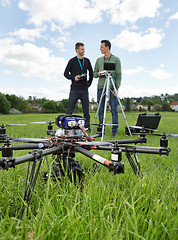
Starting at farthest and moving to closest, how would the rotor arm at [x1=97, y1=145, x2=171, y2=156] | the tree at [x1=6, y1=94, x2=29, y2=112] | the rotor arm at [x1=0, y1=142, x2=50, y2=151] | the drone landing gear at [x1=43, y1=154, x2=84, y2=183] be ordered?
the tree at [x1=6, y1=94, x2=29, y2=112]
the drone landing gear at [x1=43, y1=154, x2=84, y2=183]
the rotor arm at [x1=0, y1=142, x2=50, y2=151]
the rotor arm at [x1=97, y1=145, x2=171, y2=156]

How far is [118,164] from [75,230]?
48 cm

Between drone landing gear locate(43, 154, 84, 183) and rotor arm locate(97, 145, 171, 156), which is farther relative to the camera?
drone landing gear locate(43, 154, 84, 183)

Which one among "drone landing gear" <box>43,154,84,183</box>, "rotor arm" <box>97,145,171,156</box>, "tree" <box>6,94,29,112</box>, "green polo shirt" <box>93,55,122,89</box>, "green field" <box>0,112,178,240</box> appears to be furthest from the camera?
"tree" <box>6,94,29,112</box>

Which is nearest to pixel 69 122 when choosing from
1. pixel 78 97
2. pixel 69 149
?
pixel 69 149

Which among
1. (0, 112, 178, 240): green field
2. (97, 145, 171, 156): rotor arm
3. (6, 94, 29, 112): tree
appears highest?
(6, 94, 29, 112): tree

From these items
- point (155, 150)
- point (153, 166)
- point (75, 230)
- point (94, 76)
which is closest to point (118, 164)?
point (75, 230)

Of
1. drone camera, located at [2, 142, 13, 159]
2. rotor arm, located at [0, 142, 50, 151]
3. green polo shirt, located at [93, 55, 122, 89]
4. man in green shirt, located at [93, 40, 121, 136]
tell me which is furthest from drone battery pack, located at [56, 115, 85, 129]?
green polo shirt, located at [93, 55, 122, 89]

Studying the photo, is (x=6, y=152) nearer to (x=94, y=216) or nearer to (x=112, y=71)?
(x=94, y=216)

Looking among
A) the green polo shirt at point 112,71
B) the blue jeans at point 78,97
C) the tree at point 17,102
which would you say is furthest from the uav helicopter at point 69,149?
the tree at point 17,102

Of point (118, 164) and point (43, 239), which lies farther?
point (118, 164)

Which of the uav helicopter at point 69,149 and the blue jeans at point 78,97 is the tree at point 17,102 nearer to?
the blue jeans at point 78,97

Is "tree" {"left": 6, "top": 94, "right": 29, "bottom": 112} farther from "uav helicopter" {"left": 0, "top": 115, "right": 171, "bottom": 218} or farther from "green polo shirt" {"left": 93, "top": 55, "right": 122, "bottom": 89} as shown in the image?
"uav helicopter" {"left": 0, "top": 115, "right": 171, "bottom": 218}

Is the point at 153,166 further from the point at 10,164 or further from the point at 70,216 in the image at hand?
the point at 10,164

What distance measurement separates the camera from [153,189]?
189 centimetres
